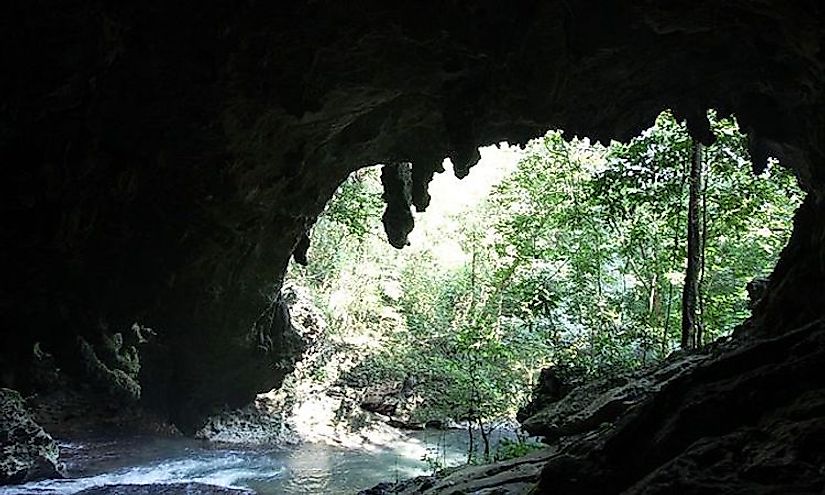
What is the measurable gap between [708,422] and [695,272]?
23.1ft

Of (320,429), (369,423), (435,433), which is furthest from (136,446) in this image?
(435,433)

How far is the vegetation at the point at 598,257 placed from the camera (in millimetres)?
11031

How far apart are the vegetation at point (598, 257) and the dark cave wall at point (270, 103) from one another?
171cm

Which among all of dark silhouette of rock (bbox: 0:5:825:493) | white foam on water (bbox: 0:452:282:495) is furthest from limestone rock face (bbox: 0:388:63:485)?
dark silhouette of rock (bbox: 0:5:825:493)

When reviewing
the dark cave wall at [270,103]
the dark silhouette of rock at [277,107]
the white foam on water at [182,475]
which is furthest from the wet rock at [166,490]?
the dark cave wall at [270,103]

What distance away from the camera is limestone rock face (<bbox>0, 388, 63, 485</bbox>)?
11.6 meters

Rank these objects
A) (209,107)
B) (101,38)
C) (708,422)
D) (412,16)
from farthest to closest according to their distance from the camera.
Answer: (209,107)
(412,16)
(101,38)
(708,422)

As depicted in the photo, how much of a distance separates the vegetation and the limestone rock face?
7777 millimetres

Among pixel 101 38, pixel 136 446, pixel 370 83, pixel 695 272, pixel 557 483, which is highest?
pixel 370 83

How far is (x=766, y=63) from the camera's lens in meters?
7.79

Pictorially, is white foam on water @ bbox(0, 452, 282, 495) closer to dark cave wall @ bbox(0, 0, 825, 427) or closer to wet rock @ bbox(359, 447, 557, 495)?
dark cave wall @ bbox(0, 0, 825, 427)

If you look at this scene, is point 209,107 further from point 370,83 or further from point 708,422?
point 708,422

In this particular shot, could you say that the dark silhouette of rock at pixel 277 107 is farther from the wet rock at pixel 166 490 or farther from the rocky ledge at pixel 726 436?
the wet rock at pixel 166 490

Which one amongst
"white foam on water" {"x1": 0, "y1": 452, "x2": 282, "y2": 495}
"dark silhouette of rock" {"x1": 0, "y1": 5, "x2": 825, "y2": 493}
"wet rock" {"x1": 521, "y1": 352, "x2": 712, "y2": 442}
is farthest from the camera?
"white foam on water" {"x1": 0, "y1": 452, "x2": 282, "y2": 495}
